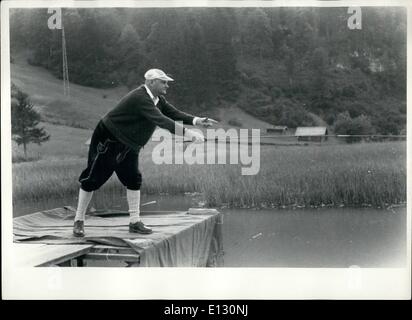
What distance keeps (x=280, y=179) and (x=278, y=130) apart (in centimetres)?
42

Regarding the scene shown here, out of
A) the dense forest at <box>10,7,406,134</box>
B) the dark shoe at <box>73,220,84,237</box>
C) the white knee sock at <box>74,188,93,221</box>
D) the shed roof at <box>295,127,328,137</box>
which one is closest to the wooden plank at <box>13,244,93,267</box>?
the dark shoe at <box>73,220,84,237</box>

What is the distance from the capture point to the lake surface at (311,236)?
4.79m

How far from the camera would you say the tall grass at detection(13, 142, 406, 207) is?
4809 millimetres

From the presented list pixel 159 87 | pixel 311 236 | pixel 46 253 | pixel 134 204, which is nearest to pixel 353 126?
pixel 311 236

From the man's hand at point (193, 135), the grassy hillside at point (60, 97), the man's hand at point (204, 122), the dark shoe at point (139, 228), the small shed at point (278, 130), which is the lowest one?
the dark shoe at point (139, 228)

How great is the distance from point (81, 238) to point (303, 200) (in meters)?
1.88

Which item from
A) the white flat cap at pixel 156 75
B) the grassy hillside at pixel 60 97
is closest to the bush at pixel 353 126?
the white flat cap at pixel 156 75

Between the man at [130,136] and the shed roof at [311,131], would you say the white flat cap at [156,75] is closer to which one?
the man at [130,136]

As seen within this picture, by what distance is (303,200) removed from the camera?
4.91m

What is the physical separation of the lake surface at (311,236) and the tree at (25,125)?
0.54 m

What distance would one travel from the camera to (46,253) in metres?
4.08

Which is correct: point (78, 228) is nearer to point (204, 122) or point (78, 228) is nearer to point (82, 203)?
point (82, 203)
